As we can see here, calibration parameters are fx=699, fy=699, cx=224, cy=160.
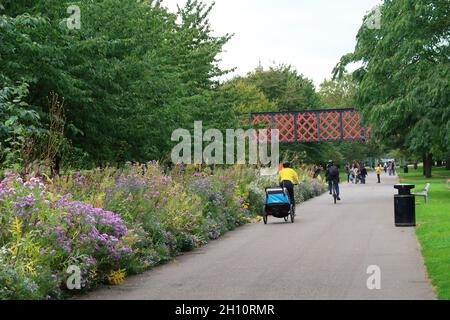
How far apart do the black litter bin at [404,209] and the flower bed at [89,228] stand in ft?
15.8

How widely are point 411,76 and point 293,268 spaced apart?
20.7m

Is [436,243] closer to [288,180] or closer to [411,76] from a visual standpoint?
[288,180]

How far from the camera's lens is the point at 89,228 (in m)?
9.84

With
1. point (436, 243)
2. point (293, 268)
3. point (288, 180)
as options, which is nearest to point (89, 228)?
point (293, 268)

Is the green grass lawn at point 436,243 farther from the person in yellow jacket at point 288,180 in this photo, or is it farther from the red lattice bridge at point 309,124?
the red lattice bridge at point 309,124

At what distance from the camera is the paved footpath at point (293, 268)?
899 centimetres

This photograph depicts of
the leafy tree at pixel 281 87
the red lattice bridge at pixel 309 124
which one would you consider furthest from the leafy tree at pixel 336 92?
the red lattice bridge at pixel 309 124

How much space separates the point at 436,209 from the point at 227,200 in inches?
291

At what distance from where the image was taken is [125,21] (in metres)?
20.0

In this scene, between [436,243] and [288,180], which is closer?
[436,243]
